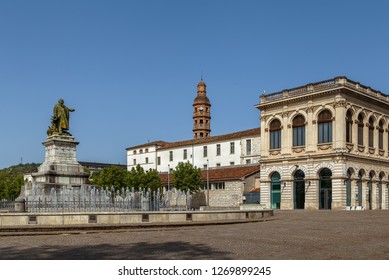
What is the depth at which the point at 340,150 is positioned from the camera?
49.3 m

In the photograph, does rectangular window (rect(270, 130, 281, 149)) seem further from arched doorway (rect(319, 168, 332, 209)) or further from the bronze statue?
the bronze statue

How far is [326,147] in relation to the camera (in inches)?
2005

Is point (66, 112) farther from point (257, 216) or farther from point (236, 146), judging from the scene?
point (236, 146)

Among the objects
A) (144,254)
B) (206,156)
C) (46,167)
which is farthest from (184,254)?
(206,156)

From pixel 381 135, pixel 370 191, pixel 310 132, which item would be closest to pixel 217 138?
pixel 310 132

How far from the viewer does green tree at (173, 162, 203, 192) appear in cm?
6838

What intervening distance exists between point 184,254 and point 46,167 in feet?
72.8

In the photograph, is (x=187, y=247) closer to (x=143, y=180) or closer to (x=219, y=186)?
(x=219, y=186)

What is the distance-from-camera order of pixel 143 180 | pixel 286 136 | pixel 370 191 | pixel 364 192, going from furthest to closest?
pixel 143 180, pixel 286 136, pixel 370 191, pixel 364 192

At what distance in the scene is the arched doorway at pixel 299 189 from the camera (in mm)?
53312

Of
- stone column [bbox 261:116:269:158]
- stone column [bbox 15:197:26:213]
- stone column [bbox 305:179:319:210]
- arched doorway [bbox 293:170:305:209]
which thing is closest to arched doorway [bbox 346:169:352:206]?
stone column [bbox 305:179:319:210]

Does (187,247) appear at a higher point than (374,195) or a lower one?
higher

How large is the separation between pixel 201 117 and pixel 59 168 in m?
75.1

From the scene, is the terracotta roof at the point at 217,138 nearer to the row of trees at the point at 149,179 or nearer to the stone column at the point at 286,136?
the row of trees at the point at 149,179
